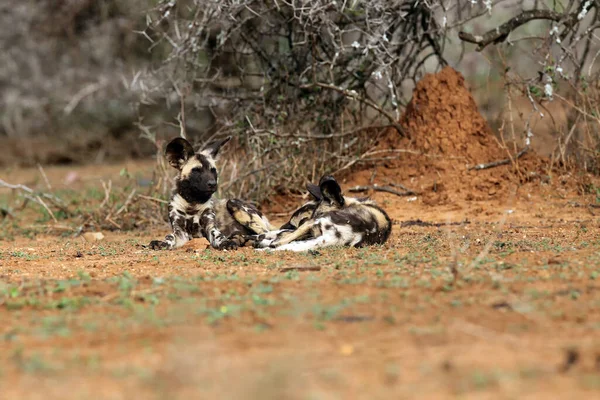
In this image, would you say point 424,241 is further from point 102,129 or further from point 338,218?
point 102,129

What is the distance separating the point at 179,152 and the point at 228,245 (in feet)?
3.34

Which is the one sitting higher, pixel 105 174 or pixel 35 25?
pixel 35 25

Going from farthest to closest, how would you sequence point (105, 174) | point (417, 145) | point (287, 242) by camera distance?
point (105, 174) → point (417, 145) → point (287, 242)

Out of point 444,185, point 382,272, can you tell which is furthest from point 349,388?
point 444,185

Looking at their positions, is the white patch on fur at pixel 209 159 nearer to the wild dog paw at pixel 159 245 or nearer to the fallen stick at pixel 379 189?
the wild dog paw at pixel 159 245

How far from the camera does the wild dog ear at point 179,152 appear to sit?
6879mm

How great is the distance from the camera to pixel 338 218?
20.4 feet

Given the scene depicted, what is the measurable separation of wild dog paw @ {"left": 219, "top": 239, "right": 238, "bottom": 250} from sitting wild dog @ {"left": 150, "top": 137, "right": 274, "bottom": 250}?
32 centimetres

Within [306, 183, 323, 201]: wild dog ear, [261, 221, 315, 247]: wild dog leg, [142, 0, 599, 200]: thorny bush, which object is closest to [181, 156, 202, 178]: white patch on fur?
[306, 183, 323, 201]: wild dog ear

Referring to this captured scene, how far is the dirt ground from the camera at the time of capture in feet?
9.09

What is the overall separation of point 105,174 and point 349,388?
11.2 metres

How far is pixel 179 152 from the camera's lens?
694cm

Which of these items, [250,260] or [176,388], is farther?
[250,260]

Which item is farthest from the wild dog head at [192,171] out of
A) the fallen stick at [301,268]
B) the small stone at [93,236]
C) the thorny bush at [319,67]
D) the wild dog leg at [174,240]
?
the fallen stick at [301,268]
